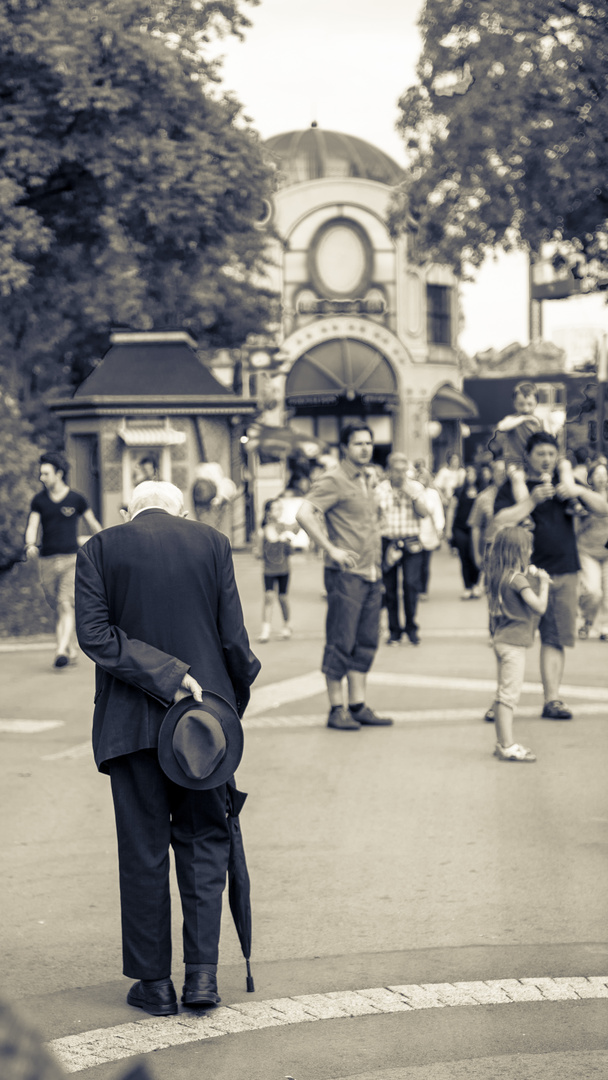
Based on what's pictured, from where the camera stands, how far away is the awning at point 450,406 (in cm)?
4841

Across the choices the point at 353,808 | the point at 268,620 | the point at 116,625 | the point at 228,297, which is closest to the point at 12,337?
the point at 228,297

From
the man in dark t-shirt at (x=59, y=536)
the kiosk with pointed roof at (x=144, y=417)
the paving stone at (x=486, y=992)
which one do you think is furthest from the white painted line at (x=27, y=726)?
the kiosk with pointed roof at (x=144, y=417)

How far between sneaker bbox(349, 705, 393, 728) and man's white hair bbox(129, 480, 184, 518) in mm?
4835

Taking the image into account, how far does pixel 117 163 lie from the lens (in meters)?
20.4

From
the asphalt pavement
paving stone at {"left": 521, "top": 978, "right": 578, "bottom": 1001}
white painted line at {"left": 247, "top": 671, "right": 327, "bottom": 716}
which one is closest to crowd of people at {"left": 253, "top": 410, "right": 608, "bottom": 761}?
the asphalt pavement

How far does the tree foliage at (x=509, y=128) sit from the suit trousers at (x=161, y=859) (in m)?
14.8

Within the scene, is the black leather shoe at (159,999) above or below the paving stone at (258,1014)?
above

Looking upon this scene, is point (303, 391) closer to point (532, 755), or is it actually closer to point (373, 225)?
point (373, 225)

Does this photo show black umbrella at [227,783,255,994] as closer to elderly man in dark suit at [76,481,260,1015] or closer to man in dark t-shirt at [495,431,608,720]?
elderly man in dark suit at [76,481,260,1015]

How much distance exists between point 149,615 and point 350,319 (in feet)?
141

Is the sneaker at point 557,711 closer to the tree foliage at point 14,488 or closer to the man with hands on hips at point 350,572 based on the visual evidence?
the man with hands on hips at point 350,572

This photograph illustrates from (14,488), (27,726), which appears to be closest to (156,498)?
(27,726)

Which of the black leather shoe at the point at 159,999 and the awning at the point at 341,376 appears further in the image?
the awning at the point at 341,376

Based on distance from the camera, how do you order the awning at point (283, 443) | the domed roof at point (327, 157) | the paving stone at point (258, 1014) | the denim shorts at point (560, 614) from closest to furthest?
the paving stone at point (258, 1014) < the denim shorts at point (560, 614) < the awning at point (283, 443) < the domed roof at point (327, 157)
